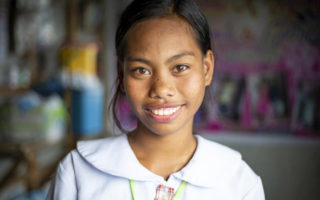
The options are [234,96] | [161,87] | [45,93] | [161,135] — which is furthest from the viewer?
[234,96]

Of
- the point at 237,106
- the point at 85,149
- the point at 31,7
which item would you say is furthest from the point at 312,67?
the point at 31,7

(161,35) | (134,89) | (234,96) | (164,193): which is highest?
(161,35)

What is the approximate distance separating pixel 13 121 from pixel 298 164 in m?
1.79

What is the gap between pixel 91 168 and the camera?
2.47ft

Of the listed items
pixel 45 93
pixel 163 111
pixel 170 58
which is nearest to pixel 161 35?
pixel 170 58

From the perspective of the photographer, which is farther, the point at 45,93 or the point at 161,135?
the point at 45,93

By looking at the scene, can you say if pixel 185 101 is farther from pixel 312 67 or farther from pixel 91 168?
pixel 312 67

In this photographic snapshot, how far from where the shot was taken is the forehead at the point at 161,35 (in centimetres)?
68

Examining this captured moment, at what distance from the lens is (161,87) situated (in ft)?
2.18

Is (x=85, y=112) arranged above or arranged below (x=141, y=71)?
below

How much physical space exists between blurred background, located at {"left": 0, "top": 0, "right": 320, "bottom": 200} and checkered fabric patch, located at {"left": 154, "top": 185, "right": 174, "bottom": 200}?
1.02m

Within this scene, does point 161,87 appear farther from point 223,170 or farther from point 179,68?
point 223,170

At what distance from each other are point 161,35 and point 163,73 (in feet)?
0.27

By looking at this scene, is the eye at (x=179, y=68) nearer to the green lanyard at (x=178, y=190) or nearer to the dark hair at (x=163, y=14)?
the dark hair at (x=163, y=14)
